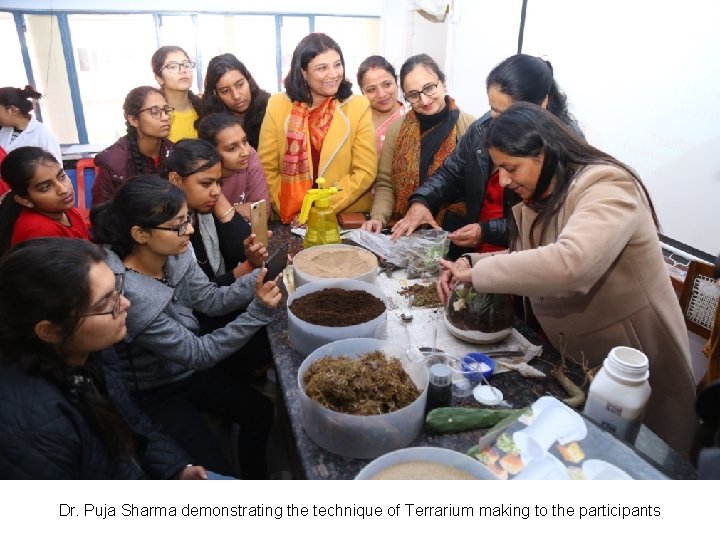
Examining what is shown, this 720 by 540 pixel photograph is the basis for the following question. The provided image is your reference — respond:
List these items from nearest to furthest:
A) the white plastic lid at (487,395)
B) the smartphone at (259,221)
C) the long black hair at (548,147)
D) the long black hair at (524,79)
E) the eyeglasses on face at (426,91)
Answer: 1. the white plastic lid at (487,395)
2. the long black hair at (548,147)
3. the long black hair at (524,79)
4. the smartphone at (259,221)
5. the eyeglasses on face at (426,91)

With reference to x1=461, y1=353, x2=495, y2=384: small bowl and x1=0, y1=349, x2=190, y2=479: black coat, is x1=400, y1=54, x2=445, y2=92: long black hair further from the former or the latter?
x1=0, y1=349, x2=190, y2=479: black coat

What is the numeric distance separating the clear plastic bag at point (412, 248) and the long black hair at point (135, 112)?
1.48 m

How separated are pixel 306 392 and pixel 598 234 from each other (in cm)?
94

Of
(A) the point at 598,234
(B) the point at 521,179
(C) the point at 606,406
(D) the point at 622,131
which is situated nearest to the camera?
(C) the point at 606,406

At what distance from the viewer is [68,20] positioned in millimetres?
5766

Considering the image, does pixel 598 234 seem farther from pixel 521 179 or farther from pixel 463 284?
pixel 463 284

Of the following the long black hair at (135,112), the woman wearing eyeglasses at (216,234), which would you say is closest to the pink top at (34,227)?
the long black hair at (135,112)

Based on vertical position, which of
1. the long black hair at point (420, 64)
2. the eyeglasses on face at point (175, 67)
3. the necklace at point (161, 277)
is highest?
the long black hair at point (420, 64)

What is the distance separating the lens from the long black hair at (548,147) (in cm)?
158

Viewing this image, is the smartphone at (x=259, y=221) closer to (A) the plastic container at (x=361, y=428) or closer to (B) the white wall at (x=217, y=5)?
(A) the plastic container at (x=361, y=428)
